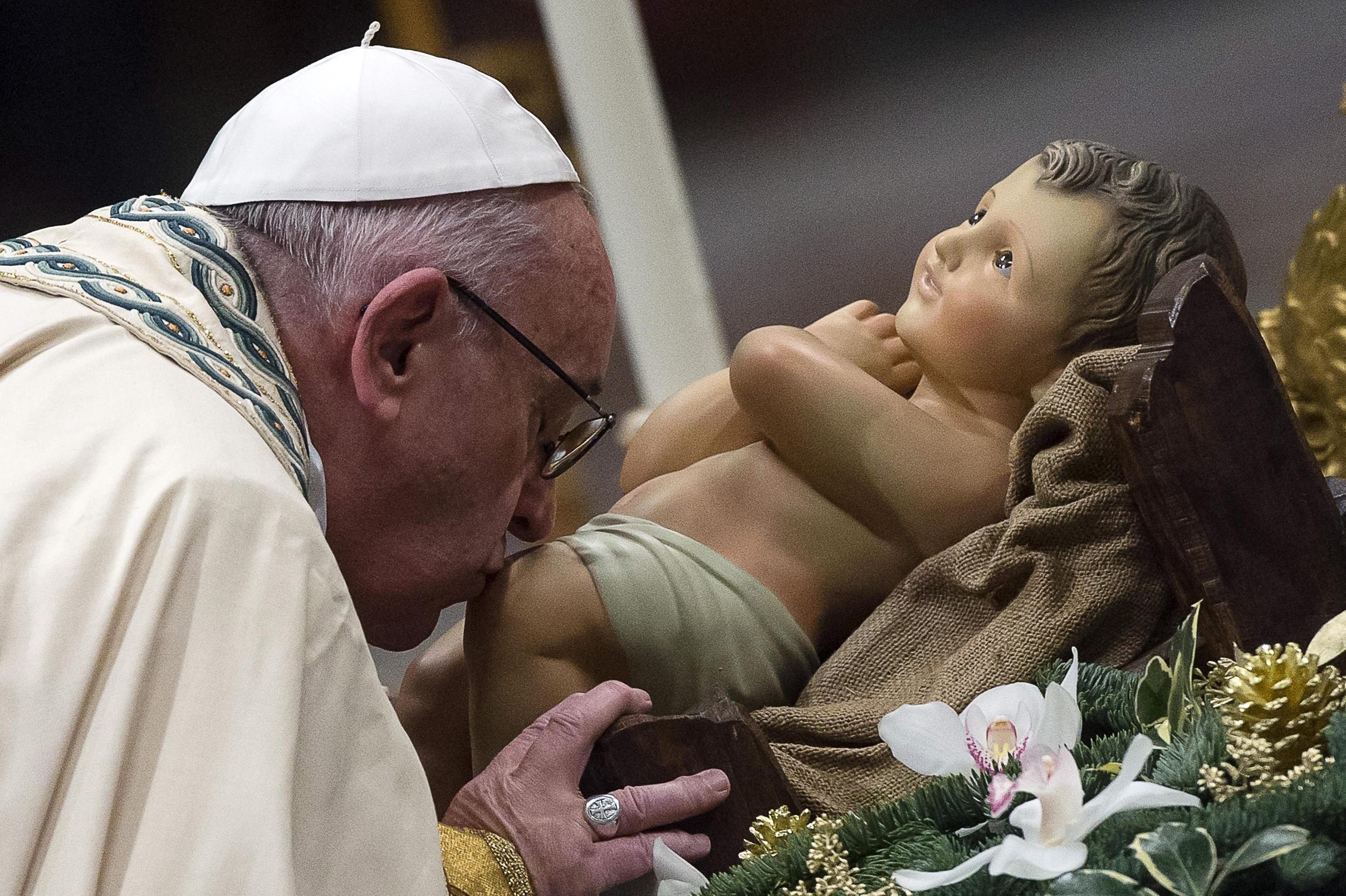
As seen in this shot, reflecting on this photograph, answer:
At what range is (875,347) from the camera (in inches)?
52.4

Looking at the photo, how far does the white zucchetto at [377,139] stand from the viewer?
3.72 ft

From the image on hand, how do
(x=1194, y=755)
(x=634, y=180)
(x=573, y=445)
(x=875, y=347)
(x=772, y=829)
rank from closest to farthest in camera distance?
(x=1194, y=755)
(x=772, y=829)
(x=573, y=445)
(x=875, y=347)
(x=634, y=180)

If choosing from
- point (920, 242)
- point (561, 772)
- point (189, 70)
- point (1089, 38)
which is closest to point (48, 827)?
point (561, 772)

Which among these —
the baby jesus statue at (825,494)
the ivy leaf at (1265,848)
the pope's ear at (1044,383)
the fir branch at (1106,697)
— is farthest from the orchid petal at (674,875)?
the pope's ear at (1044,383)

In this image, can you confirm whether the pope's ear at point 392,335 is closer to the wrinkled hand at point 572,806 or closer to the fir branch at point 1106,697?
the wrinkled hand at point 572,806

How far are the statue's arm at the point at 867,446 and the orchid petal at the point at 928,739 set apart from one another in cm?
39

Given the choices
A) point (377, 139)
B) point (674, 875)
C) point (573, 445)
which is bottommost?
point (674, 875)

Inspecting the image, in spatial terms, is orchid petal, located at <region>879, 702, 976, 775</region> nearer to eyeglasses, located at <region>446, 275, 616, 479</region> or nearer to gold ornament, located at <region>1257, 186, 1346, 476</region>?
eyeglasses, located at <region>446, 275, 616, 479</region>

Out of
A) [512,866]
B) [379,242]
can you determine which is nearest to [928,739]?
[512,866]

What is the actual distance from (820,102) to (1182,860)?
1579 mm

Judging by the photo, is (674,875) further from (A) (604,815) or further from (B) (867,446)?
(B) (867,446)

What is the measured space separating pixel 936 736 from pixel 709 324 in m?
1.25

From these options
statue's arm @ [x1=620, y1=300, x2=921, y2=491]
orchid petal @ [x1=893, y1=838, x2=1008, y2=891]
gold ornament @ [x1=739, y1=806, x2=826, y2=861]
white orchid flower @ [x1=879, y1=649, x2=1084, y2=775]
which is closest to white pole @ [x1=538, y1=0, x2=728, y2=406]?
statue's arm @ [x1=620, y1=300, x2=921, y2=491]

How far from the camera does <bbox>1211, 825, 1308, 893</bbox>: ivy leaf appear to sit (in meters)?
0.68
